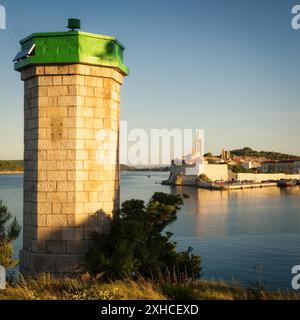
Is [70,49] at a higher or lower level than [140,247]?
higher

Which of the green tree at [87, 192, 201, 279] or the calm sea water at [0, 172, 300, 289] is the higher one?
the green tree at [87, 192, 201, 279]

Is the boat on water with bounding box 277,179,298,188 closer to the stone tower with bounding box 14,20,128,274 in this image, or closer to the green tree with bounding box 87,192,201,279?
the green tree with bounding box 87,192,201,279

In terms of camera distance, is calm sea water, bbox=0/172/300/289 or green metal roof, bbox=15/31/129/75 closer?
green metal roof, bbox=15/31/129/75

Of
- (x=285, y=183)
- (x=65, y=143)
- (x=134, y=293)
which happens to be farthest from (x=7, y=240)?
(x=285, y=183)

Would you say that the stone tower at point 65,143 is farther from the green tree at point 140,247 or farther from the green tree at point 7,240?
the green tree at point 7,240

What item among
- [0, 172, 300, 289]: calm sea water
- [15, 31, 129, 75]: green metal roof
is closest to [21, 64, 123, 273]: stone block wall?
[15, 31, 129, 75]: green metal roof

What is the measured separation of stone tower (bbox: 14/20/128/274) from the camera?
7.54 meters

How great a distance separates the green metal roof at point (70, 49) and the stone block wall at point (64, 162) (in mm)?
137

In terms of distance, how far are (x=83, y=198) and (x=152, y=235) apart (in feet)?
5.61

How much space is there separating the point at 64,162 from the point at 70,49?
83.3 inches

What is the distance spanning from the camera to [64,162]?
297 inches

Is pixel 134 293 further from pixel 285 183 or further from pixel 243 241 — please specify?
pixel 285 183

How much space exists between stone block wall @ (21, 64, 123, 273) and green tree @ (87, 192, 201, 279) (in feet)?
1.29
